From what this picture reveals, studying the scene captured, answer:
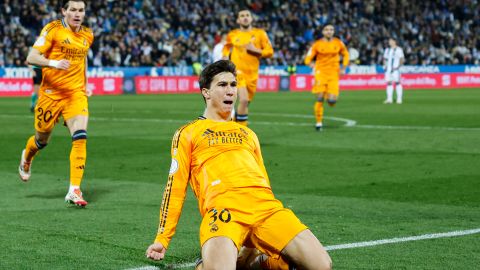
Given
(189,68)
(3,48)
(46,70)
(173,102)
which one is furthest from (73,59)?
(189,68)

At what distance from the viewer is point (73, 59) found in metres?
10.9

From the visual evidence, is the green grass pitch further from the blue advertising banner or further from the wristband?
the blue advertising banner

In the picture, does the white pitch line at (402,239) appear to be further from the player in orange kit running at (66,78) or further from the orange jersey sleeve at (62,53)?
the orange jersey sleeve at (62,53)

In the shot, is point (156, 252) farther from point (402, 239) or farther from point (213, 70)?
point (402, 239)

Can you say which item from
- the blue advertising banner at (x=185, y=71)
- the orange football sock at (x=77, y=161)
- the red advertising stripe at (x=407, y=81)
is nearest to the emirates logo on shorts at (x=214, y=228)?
the orange football sock at (x=77, y=161)

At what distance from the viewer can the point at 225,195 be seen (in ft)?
19.3

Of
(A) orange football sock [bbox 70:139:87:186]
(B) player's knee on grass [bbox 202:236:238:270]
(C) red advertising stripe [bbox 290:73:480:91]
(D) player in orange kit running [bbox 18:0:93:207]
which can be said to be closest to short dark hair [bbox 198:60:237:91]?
(B) player's knee on grass [bbox 202:236:238:270]

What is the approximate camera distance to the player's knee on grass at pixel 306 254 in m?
5.63

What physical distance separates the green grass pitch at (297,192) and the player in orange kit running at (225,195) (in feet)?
3.24

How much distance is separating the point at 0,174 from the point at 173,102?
20.7 m

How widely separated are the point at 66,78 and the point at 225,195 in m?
5.43

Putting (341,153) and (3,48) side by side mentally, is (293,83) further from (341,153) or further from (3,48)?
(341,153)

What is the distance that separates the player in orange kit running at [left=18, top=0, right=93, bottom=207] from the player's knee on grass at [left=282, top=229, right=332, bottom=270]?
5.20m

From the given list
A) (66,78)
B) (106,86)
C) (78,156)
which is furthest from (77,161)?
(106,86)
